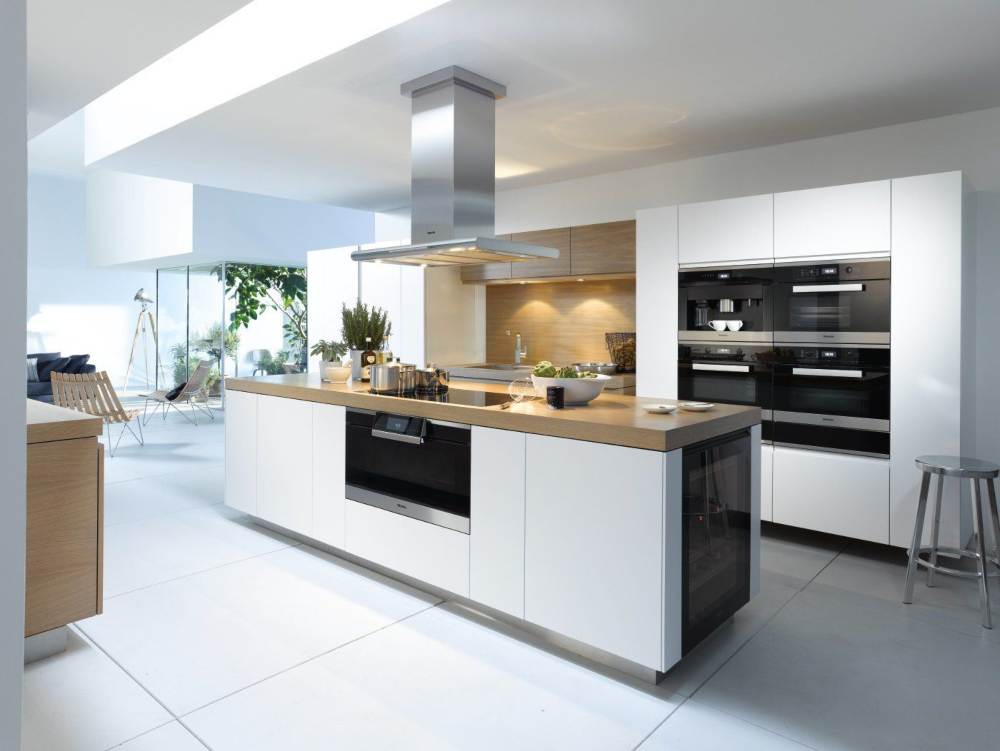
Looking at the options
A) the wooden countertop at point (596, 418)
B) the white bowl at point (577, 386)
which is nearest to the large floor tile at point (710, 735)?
the wooden countertop at point (596, 418)

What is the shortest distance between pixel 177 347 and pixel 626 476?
10001mm

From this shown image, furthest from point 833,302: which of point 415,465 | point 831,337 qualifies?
point 415,465

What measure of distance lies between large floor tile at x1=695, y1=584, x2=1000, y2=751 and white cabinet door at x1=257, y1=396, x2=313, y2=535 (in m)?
2.28

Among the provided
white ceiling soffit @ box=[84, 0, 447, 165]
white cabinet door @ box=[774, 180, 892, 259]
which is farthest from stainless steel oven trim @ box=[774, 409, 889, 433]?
white ceiling soffit @ box=[84, 0, 447, 165]

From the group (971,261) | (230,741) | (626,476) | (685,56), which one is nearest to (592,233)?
(685,56)

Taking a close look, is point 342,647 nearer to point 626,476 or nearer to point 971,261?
point 626,476

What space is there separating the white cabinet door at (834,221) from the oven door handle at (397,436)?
7.74 feet

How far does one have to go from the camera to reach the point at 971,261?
142 inches

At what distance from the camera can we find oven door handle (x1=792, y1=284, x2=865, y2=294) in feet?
11.7

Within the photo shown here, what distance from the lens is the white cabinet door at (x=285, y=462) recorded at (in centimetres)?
361

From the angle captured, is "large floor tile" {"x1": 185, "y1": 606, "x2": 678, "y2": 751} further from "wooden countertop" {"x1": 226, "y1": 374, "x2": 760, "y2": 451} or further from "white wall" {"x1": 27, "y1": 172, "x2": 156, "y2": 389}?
"white wall" {"x1": 27, "y1": 172, "x2": 156, "y2": 389}

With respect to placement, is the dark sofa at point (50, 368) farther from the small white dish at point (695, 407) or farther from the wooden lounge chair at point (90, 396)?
the small white dish at point (695, 407)

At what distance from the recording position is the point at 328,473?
346 centimetres

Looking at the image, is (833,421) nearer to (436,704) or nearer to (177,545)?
(436,704)
